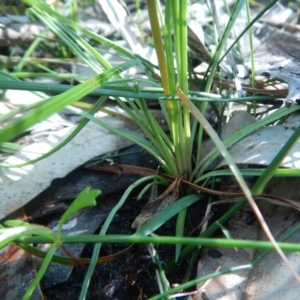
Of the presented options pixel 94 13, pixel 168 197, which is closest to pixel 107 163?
pixel 168 197

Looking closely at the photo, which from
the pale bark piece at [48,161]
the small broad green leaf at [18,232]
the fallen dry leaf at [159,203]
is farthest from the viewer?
the pale bark piece at [48,161]

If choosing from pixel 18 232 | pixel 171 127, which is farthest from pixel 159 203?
pixel 18 232

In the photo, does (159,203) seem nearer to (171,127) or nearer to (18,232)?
(171,127)

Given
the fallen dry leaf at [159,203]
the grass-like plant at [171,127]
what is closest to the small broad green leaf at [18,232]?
the grass-like plant at [171,127]

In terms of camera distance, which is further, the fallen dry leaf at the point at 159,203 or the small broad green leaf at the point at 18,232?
the fallen dry leaf at the point at 159,203

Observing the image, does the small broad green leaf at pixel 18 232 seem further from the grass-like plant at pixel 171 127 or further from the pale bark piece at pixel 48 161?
the pale bark piece at pixel 48 161

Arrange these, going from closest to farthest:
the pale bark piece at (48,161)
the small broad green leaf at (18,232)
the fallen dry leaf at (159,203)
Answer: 1. the small broad green leaf at (18,232)
2. the fallen dry leaf at (159,203)
3. the pale bark piece at (48,161)

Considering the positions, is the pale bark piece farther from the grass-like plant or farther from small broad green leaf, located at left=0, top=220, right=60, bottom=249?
small broad green leaf, located at left=0, top=220, right=60, bottom=249

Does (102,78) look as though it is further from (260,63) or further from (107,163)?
(260,63)
